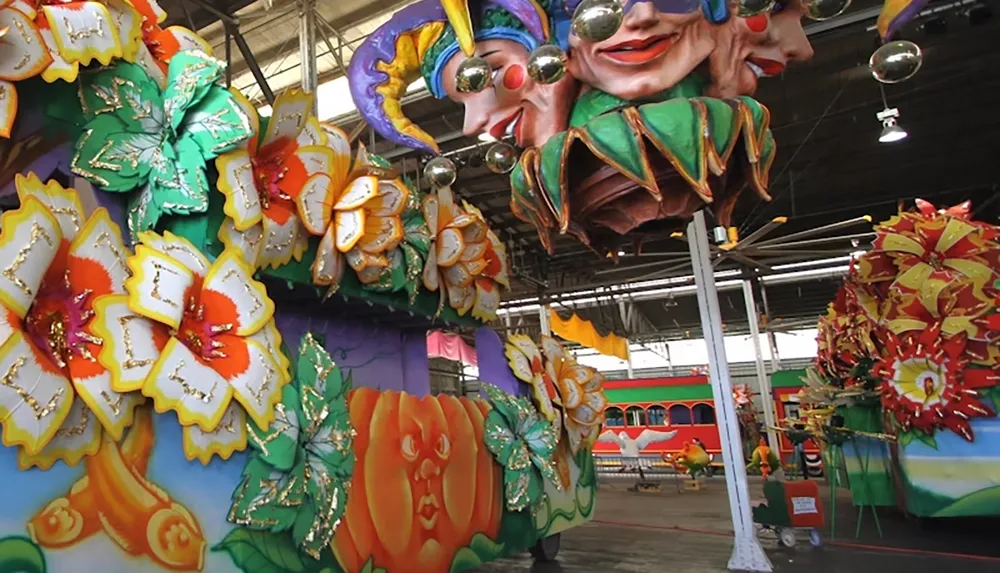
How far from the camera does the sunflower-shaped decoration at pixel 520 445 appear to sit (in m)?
4.08

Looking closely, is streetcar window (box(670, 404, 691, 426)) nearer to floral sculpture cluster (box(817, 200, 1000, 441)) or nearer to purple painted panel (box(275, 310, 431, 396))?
floral sculpture cluster (box(817, 200, 1000, 441))

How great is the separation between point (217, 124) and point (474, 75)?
115 cm

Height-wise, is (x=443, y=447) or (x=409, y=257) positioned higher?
(x=409, y=257)

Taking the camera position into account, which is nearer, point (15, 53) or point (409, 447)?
point (15, 53)

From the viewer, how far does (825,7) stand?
1725mm

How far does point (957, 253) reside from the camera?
18.2ft

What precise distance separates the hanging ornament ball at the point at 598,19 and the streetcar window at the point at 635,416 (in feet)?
46.2

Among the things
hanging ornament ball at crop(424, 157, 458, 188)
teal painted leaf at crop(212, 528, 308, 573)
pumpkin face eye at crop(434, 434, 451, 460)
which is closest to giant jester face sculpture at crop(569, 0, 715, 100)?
hanging ornament ball at crop(424, 157, 458, 188)

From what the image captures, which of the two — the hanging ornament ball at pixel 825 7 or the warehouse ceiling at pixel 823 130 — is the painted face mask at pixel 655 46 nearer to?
the hanging ornament ball at pixel 825 7

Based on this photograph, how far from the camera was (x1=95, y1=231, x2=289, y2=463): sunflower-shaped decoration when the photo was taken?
2023mm

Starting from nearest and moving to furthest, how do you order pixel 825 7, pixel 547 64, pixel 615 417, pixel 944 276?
pixel 547 64, pixel 825 7, pixel 944 276, pixel 615 417

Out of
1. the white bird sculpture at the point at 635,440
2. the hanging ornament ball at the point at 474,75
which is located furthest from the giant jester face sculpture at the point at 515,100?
the white bird sculpture at the point at 635,440

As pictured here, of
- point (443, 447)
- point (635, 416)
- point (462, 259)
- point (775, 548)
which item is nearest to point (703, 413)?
point (635, 416)

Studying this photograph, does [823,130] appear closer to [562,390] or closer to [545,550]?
[562,390]
